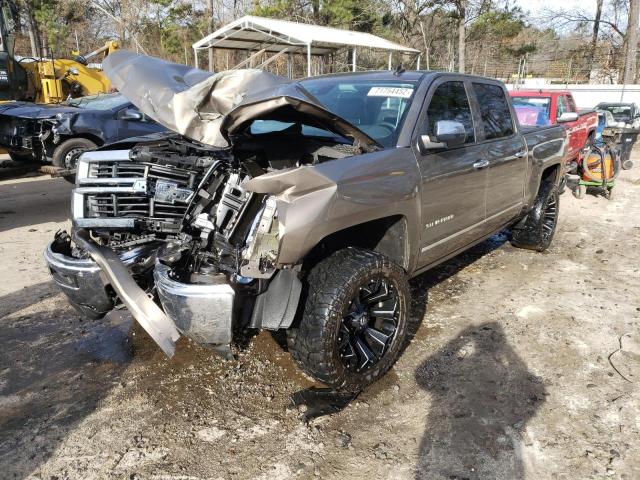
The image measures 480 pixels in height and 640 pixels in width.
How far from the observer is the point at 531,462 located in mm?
2621

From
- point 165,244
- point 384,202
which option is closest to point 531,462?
point 384,202

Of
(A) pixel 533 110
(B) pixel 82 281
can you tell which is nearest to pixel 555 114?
(A) pixel 533 110

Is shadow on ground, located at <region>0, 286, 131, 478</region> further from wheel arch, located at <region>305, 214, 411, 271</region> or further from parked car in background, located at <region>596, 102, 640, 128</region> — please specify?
parked car in background, located at <region>596, 102, 640, 128</region>

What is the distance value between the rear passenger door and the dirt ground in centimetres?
83

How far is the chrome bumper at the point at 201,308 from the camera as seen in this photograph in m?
2.53

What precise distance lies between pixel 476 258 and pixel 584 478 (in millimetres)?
3470

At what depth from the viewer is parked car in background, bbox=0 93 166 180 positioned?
8.48m

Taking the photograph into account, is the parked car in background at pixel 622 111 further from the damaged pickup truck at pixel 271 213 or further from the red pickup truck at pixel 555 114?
the damaged pickup truck at pixel 271 213

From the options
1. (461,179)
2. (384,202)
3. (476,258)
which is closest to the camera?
(384,202)

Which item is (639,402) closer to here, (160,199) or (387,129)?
(387,129)

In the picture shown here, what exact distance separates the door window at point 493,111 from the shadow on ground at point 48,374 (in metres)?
3.38

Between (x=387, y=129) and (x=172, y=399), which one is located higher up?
(x=387, y=129)

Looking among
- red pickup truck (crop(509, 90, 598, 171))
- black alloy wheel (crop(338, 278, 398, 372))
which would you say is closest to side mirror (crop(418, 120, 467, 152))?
black alloy wheel (crop(338, 278, 398, 372))

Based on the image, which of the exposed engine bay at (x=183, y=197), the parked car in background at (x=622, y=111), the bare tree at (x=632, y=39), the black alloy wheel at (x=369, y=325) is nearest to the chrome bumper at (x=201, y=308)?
the exposed engine bay at (x=183, y=197)
